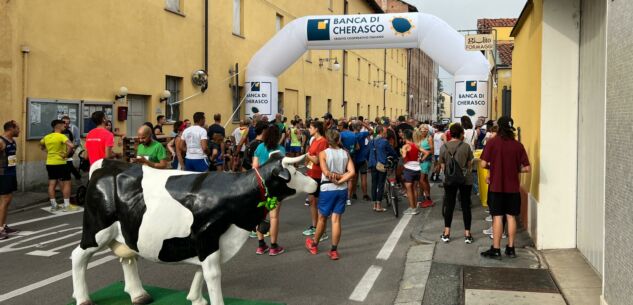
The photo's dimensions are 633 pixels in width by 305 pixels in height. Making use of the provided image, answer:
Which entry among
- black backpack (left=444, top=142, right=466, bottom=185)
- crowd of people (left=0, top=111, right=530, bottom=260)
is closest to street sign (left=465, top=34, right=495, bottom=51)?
crowd of people (left=0, top=111, right=530, bottom=260)

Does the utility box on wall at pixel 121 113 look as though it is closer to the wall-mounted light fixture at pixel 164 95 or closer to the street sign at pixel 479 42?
the wall-mounted light fixture at pixel 164 95

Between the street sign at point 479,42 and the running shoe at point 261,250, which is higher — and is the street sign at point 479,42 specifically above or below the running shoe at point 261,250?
above

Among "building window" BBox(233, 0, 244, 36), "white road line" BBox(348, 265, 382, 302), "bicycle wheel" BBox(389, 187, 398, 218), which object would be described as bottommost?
"white road line" BBox(348, 265, 382, 302)

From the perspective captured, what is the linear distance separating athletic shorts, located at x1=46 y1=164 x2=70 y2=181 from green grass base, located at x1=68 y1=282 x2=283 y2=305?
529 cm

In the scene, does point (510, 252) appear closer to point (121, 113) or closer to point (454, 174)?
point (454, 174)

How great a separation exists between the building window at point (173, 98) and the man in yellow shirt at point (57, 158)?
21.5ft

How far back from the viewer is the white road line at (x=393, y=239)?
291 inches

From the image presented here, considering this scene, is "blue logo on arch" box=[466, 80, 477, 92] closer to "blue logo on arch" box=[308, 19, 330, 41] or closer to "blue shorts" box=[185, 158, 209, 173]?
"blue logo on arch" box=[308, 19, 330, 41]

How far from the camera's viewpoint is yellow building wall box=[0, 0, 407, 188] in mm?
11680

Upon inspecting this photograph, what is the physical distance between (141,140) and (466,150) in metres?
4.57

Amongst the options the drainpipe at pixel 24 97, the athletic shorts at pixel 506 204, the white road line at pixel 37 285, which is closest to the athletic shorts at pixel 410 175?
the athletic shorts at pixel 506 204

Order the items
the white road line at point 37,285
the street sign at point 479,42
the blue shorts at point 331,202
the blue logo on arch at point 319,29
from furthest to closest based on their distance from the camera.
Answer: the blue logo on arch at point 319,29 → the street sign at point 479,42 → the blue shorts at point 331,202 → the white road line at point 37,285

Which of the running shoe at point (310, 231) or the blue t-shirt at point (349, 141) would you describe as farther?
the blue t-shirt at point (349, 141)

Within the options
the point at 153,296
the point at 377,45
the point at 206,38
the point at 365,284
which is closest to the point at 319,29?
the point at 377,45
